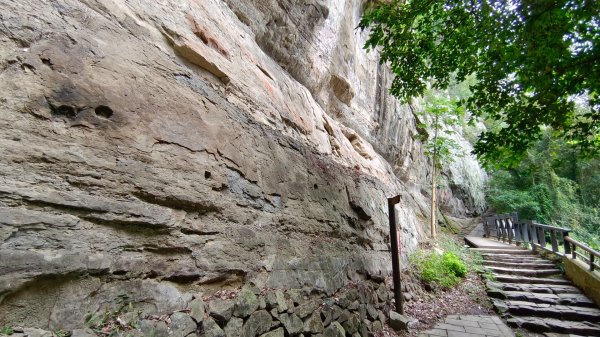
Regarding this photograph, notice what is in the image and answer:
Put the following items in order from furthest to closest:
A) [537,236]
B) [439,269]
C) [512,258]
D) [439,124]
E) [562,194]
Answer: [562,194]
[439,124]
[537,236]
[512,258]
[439,269]

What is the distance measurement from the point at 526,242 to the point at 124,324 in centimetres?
1437

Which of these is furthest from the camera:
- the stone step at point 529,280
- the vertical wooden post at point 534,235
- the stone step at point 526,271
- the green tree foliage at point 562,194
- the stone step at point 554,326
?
the green tree foliage at point 562,194

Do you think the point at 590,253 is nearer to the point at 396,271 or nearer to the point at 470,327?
the point at 470,327

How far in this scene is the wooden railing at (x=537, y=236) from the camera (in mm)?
8391

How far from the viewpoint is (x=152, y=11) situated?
3.77 m

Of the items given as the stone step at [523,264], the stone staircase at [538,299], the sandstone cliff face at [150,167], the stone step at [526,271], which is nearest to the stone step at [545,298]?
the stone staircase at [538,299]

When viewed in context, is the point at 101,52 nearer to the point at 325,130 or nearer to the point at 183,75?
the point at 183,75

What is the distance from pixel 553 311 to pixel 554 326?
0.66 metres

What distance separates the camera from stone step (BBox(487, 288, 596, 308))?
7.00 meters

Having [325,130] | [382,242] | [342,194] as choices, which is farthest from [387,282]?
[325,130]

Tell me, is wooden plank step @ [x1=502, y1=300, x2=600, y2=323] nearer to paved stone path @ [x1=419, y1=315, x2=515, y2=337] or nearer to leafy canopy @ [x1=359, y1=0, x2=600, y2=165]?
paved stone path @ [x1=419, y1=315, x2=515, y2=337]

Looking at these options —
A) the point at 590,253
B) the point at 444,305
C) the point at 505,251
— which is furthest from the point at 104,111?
the point at 505,251

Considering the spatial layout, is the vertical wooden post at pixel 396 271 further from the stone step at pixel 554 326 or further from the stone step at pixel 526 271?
the stone step at pixel 526 271

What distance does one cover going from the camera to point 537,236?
1121 cm
